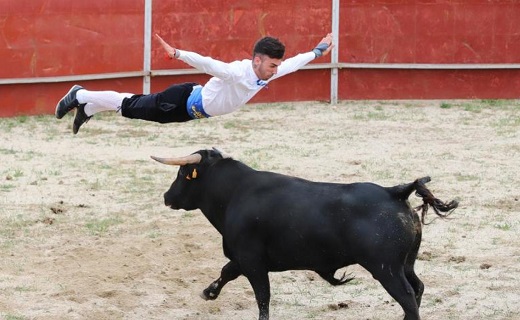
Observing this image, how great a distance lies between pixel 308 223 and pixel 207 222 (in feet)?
9.40

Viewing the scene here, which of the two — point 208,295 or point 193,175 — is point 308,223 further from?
point 208,295

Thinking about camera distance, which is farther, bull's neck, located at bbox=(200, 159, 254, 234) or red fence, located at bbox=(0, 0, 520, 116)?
red fence, located at bbox=(0, 0, 520, 116)

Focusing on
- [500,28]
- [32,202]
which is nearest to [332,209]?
[32,202]

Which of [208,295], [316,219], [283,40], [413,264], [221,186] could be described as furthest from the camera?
[283,40]

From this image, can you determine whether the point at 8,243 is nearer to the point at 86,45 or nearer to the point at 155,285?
the point at 155,285

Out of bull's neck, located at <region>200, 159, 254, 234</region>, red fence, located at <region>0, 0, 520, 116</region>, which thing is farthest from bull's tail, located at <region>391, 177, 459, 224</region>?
→ red fence, located at <region>0, 0, 520, 116</region>

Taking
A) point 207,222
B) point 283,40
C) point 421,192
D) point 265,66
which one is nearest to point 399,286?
point 421,192

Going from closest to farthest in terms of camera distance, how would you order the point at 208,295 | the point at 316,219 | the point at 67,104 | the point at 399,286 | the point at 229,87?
the point at 399,286 → the point at 316,219 → the point at 208,295 → the point at 229,87 → the point at 67,104

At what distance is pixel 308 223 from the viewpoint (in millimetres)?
6652

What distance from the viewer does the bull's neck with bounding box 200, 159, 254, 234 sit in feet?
23.1

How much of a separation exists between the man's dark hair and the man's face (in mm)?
31

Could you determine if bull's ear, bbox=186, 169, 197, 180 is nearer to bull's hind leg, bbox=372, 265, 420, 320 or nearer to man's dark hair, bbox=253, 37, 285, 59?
man's dark hair, bbox=253, 37, 285, 59

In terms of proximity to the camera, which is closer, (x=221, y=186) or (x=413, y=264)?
(x=413, y=264)

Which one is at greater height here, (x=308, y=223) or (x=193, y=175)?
(x=193, y=175)
